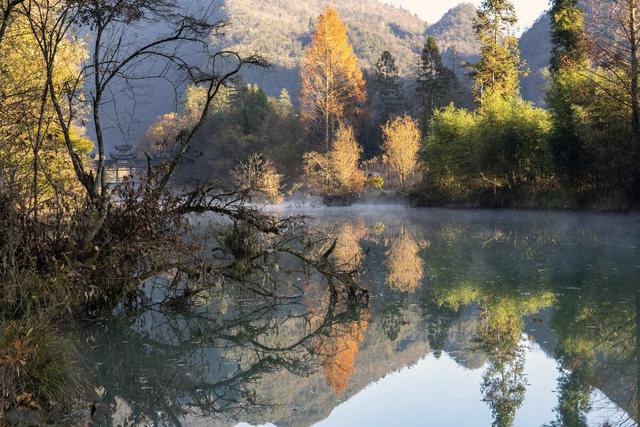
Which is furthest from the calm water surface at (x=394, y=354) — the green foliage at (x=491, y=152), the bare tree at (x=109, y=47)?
the green foliage at (x=491, y=152)

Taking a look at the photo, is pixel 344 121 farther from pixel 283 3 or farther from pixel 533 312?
pixel 283 3

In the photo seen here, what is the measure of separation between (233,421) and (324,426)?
68 cm

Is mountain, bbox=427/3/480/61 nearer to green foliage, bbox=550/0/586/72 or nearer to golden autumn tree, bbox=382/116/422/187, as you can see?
golden autumn tree, bbox=382/116/422/187

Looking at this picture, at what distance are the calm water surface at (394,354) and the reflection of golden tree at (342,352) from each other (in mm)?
19

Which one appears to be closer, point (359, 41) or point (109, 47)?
point (109, 47)

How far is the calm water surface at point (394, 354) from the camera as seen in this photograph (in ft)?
16.0

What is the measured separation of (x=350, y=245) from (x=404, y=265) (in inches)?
123

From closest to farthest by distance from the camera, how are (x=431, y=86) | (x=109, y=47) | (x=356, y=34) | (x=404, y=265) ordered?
(x=109, y=47) → (x=404, y=265) → (x=431, y=86) → (x=356, y=34)

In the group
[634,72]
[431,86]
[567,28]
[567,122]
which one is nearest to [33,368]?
[634,72]

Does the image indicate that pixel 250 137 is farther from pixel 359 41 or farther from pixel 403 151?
pixel 359 41

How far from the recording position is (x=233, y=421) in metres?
4.86

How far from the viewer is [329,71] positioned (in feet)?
130

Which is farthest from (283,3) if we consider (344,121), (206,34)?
(206,34)

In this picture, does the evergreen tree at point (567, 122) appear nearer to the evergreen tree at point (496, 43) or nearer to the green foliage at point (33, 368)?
the evergreen tree at point (496, 43)
